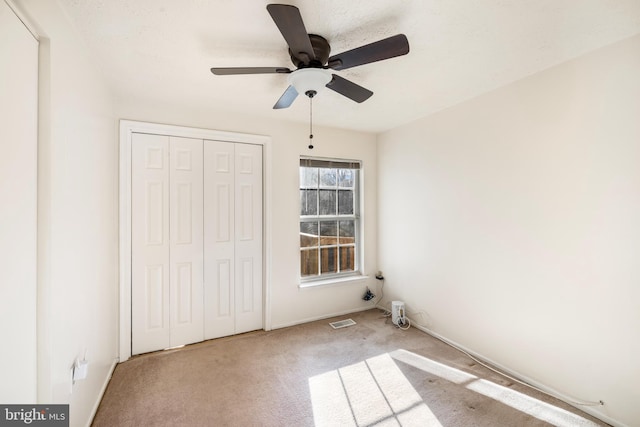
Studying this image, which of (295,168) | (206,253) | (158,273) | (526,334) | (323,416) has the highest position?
(295,168)

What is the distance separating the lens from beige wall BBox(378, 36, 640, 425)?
1.65 metres

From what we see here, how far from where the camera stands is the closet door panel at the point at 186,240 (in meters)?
2.63

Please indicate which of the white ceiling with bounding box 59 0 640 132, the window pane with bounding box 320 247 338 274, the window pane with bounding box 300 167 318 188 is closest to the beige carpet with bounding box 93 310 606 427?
the window pane with bounding box 320 247 338 274

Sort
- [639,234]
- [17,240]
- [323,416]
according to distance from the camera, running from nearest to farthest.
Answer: [17,240] < [639,234] < [323,416]

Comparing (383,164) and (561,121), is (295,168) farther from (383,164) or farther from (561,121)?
(561,121)

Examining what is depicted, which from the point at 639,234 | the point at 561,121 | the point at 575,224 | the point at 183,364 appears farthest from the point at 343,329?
the point at 561,121

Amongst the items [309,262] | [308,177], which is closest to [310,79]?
[308,177]

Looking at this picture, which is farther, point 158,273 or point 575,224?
point 158,273

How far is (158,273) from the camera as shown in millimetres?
2578

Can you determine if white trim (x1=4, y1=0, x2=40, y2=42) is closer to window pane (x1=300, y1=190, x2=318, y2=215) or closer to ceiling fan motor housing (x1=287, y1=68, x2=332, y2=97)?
ceiling fan motor housing (x1=287, y1=68, x2=332, y2=97)

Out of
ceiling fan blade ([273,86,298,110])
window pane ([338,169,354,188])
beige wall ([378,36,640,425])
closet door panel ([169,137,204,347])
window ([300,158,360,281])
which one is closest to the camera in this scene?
beige wall ([378,36,640,425])

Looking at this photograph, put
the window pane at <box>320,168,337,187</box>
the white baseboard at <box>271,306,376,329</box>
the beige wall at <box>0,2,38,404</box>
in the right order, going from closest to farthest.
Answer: the beige wall at <box>0,2,38,404</box> → the white baseboard at <box>271,306,376,329</box> → the window pane at <box>320,168,337,187</box>

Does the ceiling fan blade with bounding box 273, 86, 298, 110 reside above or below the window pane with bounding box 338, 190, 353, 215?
above

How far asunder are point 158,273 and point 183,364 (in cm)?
88
